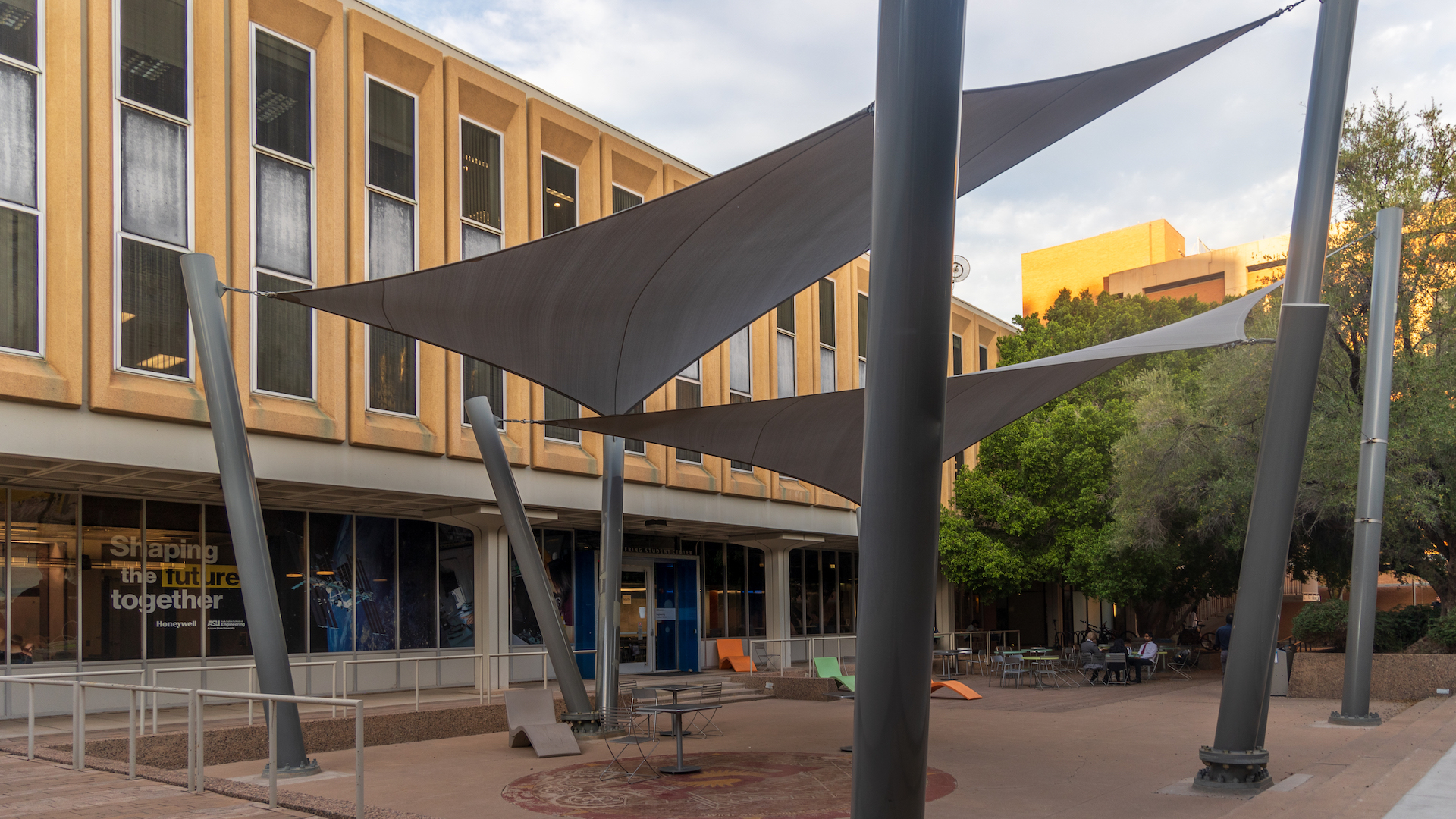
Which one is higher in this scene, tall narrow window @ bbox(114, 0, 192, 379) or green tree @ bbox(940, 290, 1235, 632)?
tall narrow window @ bbox(114, 0, 192, 379)

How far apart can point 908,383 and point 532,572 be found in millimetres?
10238

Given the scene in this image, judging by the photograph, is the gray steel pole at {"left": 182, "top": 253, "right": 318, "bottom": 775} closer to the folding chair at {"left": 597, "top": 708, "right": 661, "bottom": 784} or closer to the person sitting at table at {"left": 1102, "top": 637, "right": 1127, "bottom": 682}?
the folding chair at {"left": 597, "top": 708, "right": 661, "bottom": 784}

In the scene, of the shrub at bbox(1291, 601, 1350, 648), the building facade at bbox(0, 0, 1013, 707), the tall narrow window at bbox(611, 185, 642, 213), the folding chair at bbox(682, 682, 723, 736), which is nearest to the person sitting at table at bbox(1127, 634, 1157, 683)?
the shrub at bbox(1291, 601, 1350, 648)

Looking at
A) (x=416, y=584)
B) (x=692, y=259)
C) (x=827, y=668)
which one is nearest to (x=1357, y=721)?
(x=827, y=668)

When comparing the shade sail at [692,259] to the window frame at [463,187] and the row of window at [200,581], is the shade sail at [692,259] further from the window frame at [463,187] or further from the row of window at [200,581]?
the window frame at [463,187]

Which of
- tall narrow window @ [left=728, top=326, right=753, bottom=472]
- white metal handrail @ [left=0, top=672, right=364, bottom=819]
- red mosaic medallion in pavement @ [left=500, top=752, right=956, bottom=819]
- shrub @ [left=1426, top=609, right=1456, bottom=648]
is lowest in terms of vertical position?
red mosaic medallion in pavement @ [left=500, top=752, right=956, bottom=819]

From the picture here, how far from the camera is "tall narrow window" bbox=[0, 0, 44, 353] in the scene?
482 inches

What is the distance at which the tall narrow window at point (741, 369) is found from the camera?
24.0 metres

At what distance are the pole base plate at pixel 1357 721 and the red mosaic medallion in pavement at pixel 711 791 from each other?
19.3 feet

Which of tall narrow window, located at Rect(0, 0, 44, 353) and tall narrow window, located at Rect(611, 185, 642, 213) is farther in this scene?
tall narrow window, located at Rect(611, 185, 642, 213)

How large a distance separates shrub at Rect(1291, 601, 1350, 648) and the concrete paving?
3743 mm

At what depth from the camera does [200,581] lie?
1563 cm

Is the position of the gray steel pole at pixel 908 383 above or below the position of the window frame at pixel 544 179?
below

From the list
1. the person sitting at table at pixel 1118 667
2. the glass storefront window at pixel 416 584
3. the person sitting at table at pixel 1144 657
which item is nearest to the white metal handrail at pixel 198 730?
the glass storefront window at pixel 416 584
